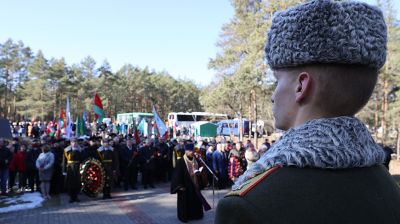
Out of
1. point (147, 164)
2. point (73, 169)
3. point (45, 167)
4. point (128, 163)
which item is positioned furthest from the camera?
point (147, 164)

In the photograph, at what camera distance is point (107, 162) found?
514 inches

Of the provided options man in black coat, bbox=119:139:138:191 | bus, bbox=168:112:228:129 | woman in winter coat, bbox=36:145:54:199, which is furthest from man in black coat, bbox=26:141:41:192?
bus, bbox=168:112:228:129

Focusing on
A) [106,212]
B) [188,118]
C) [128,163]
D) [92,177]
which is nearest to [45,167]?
[92,177]

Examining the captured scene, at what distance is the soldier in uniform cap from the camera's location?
42.8 ft

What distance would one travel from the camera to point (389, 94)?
2980cm

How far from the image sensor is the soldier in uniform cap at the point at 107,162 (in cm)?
1303

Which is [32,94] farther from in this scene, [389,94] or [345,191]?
[345,191]

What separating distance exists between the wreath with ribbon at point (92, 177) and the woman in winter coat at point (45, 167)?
124cm

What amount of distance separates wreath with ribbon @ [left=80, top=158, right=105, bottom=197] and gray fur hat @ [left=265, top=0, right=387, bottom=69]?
1212 cm

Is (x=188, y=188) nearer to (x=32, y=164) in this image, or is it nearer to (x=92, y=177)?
(x=92, y=177)

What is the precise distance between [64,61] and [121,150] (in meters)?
46.8

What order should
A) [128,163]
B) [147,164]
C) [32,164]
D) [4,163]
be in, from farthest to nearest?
[147,164] → [128,163] → [32,164] → [4,163]

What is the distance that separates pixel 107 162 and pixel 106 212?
227 cm

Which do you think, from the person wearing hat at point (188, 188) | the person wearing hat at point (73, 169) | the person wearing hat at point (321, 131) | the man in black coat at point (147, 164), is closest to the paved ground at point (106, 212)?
the person wearing hat at point (188, 188)
